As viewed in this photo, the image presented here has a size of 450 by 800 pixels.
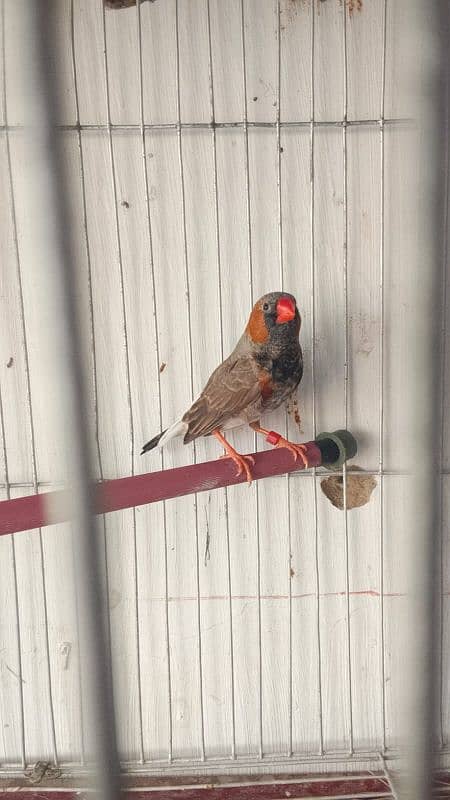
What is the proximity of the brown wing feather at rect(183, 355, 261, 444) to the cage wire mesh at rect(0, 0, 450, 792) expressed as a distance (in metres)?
0.08

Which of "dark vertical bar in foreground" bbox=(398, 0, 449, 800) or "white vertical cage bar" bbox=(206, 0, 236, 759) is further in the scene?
"white vertical cage bar" bbox=(206, 0, 236, 759)

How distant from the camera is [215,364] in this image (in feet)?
2.86

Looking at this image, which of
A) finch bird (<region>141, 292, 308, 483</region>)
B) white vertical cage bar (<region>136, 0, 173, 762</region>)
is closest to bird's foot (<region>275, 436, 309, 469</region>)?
finch bird (<region>141, 292, 308, 483</region>)

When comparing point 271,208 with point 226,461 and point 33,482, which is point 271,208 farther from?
point 33,482

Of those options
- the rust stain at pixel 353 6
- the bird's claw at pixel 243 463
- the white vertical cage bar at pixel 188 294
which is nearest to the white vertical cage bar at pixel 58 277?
the bird's claw at pixel 243 463

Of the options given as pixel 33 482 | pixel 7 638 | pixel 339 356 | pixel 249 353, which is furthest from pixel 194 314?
pixel 7 638

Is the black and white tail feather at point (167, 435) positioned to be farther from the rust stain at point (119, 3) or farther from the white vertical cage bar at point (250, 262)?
the rust stain at point (119, 3)

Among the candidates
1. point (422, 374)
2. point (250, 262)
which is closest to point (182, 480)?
point (250, 262)

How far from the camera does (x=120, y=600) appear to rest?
36.0 inches

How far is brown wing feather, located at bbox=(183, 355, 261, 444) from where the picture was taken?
768 millimetres

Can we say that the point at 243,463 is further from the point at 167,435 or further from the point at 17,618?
the point at 17,618

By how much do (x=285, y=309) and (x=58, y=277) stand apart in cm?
54

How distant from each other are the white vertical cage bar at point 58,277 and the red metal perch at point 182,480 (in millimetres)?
278

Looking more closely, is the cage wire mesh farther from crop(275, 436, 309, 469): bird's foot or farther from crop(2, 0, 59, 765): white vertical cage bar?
crop(275, 436, 309, 469): bird's foot
